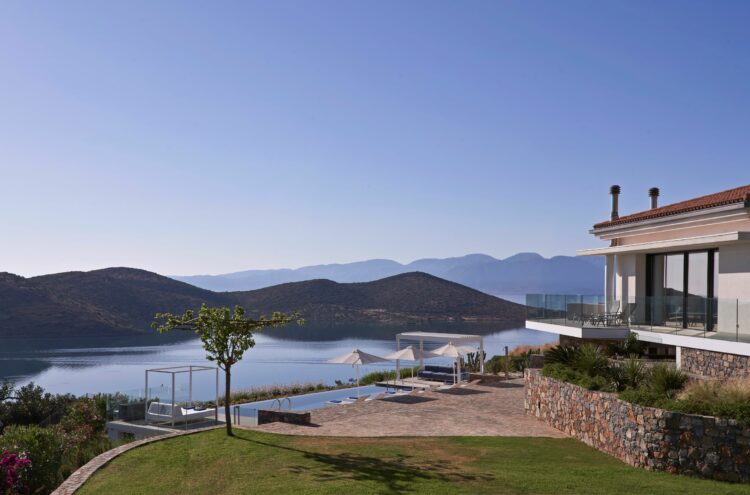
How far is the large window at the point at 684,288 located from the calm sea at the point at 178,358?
15.9 metres

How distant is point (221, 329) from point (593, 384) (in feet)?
28.5

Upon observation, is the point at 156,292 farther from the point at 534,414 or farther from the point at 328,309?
the point at 534,414

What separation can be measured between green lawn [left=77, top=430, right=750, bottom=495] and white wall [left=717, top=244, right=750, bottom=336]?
6524 millimetres

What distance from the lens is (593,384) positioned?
48.5 feet

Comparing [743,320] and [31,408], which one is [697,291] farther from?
[31,408]

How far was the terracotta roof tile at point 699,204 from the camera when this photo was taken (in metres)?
19.5

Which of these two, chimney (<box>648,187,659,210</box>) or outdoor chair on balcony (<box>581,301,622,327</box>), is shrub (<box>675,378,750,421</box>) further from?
chimney (<box>648,187,659,210</box>)

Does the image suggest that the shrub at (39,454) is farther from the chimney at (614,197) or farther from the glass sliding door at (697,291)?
the chimney at (614,197)

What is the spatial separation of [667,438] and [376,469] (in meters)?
5.34

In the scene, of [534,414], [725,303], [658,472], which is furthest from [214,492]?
[725,303]

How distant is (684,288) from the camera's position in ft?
74.2

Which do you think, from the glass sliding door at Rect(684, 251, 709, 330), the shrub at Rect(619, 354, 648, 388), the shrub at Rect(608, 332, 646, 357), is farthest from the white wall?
the shrub at Rect(619, 354, 648, 388)

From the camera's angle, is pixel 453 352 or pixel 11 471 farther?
pixel 453 352

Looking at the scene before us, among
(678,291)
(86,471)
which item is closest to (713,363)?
(678,291)
